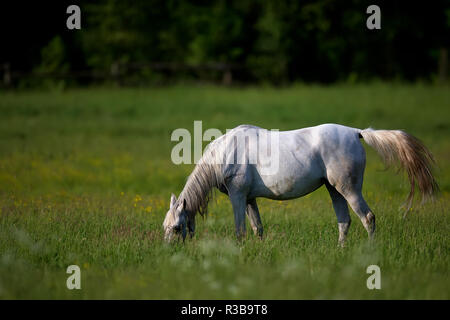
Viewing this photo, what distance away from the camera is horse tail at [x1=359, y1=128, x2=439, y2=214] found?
22.6ft

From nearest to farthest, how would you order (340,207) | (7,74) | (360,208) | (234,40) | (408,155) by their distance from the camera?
(360,208) < (408,155) < (340,207) < (7,74) < (234,40)

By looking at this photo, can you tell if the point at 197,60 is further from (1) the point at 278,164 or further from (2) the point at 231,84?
(1) the point at 278,164

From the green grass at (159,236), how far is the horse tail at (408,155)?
40 cm

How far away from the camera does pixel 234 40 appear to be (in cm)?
4009

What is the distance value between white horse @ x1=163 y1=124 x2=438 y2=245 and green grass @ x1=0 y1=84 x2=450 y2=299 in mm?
345

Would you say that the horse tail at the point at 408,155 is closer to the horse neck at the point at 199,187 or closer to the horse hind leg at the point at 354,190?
the horse hind leg at the point at 354,190

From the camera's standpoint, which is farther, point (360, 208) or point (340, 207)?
point (340, 207)

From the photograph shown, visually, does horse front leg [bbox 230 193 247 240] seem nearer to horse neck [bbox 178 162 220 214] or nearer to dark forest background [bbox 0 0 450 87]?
horse neck [bbox 178 162 220 214]

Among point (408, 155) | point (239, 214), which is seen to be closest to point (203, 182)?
point (239, 214)

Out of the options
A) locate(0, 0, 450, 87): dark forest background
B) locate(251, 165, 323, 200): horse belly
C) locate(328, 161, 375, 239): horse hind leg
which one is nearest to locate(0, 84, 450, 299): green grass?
locate(328, 161, 375, 239): horse hind leg

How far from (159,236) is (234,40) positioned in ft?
112

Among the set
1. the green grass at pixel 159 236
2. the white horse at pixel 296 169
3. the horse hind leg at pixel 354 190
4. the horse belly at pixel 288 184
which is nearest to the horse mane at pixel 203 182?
the white horse at pixel 296 169

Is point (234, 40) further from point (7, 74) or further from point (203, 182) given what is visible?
point (203, 182)
